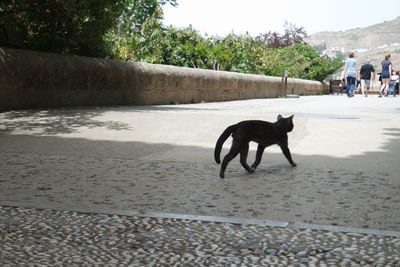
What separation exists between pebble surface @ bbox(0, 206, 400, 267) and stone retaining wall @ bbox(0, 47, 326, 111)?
6.41 meters

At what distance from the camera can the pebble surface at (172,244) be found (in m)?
2.42

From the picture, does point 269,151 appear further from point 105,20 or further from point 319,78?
point 319,78

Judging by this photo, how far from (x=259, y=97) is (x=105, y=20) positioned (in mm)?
10302

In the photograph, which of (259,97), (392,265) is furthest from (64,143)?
(259,97)

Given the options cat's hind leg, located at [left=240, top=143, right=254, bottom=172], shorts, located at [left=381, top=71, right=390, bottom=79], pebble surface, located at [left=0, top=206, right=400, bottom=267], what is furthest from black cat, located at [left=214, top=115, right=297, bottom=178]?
shorts, located at [left=381, top=71, right=390, bottom=79]

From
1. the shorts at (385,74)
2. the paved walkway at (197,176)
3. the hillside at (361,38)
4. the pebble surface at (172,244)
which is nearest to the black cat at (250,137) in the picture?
→ the paved walkway at (197,176)

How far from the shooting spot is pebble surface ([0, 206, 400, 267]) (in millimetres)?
2416

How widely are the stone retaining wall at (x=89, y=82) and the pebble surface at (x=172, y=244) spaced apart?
21.0ft

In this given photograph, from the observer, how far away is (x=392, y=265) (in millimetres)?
2365

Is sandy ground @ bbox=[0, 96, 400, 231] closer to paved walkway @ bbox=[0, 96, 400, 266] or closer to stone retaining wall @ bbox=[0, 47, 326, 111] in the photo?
paved walkway @ bbox=[0, 96, 400, 266]

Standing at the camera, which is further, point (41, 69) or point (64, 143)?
point (41, 69)

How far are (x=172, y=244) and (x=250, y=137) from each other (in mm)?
1902

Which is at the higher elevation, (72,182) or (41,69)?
(41,69)

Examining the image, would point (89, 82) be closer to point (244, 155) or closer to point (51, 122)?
point (51, 122)
